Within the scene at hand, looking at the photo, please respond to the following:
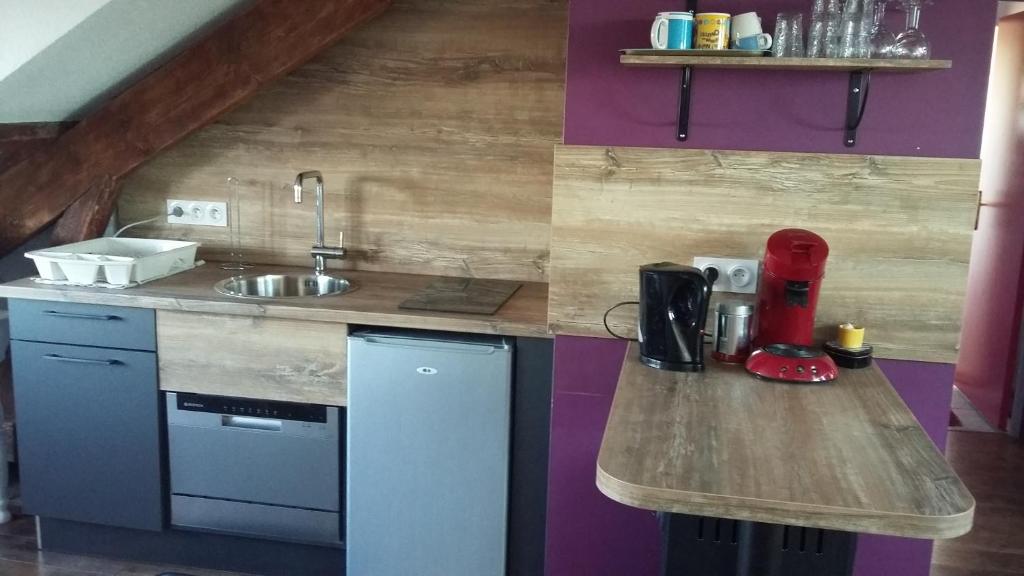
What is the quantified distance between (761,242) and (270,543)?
1.71 meters

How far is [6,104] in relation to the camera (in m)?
2.71

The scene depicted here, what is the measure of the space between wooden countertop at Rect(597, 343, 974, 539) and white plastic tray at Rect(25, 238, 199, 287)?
5.28 ft

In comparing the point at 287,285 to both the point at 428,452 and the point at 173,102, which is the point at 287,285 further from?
the point at 428,452

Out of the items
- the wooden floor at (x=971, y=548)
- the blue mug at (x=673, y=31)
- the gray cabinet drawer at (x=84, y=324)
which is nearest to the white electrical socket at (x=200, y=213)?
the gray cabinet drawer at (x=84, y=324)

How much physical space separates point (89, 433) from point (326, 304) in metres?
0.87

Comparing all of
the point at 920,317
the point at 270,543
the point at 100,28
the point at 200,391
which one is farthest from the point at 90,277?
the point at 920,317

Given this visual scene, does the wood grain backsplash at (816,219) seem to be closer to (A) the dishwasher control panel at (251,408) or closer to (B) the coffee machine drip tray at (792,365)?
(B) the coffee machine drip tray at (792,365)

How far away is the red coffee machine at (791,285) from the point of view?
6.77 feet

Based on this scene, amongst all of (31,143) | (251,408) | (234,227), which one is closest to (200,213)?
(234,227)

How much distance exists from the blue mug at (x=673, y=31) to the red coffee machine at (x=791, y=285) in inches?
19.4

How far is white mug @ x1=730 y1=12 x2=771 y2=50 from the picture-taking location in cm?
204

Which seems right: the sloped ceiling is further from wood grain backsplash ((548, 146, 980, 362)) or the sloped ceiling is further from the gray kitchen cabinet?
wood grain backsplash ((548, 146, 980, 362))

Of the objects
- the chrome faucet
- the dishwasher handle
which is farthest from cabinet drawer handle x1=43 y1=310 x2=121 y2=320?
the chrome faucet

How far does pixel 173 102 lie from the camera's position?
294 cm
